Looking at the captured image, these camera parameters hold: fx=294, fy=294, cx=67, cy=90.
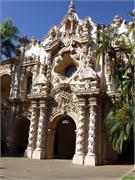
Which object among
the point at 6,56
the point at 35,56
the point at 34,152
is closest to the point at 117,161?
the point at 34,152

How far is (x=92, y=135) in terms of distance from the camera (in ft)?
74.2

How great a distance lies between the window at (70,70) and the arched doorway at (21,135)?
6325 mm

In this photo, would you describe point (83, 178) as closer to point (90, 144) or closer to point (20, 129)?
point (90, 144)

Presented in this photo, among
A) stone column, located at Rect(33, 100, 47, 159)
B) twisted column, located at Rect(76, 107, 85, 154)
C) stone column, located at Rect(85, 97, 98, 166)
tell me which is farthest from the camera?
stone column, located at Rect(33, 100, 47, 159)

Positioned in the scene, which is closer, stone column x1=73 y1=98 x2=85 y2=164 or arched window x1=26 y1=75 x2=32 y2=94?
stone column x1=73 y1=98 x2=85 y2=164

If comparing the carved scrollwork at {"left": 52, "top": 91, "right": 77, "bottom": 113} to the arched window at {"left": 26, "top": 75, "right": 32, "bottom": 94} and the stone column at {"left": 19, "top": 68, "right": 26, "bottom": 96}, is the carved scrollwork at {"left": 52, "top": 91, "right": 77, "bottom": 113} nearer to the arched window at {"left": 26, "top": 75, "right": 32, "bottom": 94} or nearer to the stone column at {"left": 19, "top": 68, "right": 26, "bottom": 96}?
the arched window at {"left": 26, "top": 75, "right": 32, "bottom": 94}

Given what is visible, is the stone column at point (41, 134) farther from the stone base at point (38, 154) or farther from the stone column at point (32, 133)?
the stone column at point (32, 133)

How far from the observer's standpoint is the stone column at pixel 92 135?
21952 mm

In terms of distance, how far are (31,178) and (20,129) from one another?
15.9 m

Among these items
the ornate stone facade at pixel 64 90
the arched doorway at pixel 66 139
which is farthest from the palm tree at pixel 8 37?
the arched doorway at pixel 66 139

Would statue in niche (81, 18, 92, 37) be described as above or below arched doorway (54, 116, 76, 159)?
above

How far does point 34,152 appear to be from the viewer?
25594 mm

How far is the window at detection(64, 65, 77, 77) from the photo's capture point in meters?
28.0

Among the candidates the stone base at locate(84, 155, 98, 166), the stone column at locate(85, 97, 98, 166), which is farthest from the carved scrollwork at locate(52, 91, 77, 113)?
the stone base at locate(84, 155, 98, 166)
